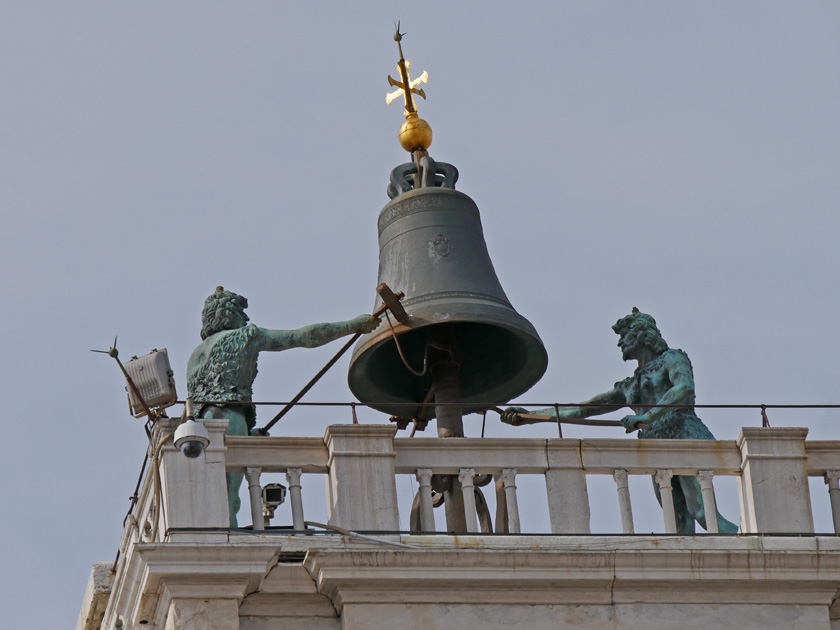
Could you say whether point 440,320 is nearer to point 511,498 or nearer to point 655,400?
point 655,400

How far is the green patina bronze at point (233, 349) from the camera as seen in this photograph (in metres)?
20.3

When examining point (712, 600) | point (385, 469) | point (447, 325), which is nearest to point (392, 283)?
point (447, 325)

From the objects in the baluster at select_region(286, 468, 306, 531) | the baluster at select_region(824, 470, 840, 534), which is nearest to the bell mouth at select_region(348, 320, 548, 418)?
the baluster at select_region(286, 468, 306, 531)

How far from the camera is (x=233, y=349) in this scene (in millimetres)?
20781

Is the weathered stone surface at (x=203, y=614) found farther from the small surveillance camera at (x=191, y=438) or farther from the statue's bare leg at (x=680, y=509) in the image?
the statue's bare leg at (x=680, y=509)

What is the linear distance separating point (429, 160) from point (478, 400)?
2057mm

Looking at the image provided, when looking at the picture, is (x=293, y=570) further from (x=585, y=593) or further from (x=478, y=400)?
(x=478, y=400)

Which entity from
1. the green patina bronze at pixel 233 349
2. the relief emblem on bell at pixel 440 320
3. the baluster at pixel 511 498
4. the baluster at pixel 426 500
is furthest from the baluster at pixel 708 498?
the green patina bronze at pixel 233 349

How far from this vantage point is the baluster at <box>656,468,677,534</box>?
63.6ft

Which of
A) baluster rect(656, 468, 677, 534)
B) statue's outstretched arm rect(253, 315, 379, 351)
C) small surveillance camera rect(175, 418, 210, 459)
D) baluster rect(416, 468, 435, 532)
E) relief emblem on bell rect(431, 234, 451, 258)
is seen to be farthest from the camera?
relief emblem on bell rect(431, 234, 451, 258)

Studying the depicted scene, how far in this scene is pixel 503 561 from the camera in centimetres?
1855

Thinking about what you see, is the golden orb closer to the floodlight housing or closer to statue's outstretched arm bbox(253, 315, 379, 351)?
statue's outstretched arm bbox(253, 315, 379, 351)

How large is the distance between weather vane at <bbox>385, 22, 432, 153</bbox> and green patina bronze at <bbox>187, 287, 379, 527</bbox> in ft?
8.08

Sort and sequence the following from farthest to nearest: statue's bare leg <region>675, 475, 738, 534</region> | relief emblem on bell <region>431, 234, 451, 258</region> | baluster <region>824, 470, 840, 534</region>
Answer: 1. relief emblem on bell <region>431, 234, 451, 258</region>
2. statue's bare leg <region>675, 475, 738, 534</region>
3. baluster <region>824, 470, 840, 534</region>
